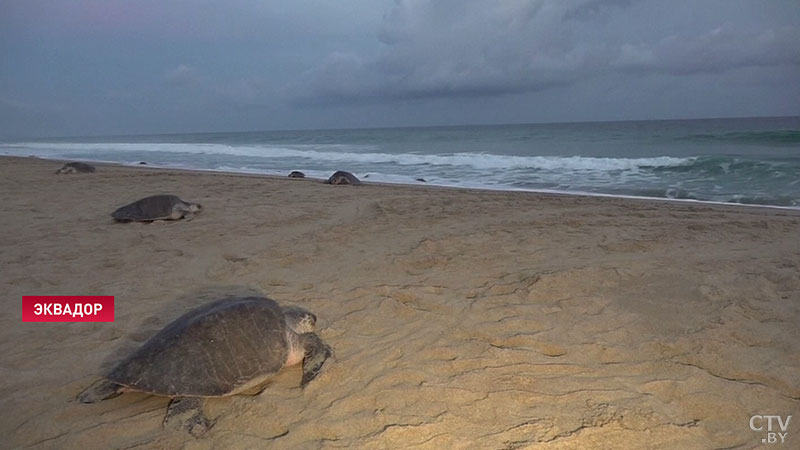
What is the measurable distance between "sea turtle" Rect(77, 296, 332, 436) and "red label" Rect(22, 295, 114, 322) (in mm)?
1471

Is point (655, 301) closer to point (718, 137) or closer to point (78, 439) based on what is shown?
point (78, 439)

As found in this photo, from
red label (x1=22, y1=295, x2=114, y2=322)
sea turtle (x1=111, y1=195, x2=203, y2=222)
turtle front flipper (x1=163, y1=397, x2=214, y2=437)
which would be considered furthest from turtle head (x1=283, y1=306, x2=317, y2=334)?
sea turtle (x1=111, y1=195, x2=203, y2=222)

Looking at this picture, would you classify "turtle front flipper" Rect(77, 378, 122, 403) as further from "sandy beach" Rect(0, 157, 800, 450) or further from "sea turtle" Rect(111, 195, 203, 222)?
"sea turtle" Rect(111, 195, 203, 222)

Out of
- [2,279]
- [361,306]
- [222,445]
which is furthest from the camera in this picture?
[2,279]

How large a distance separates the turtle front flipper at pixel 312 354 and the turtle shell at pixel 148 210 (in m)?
5.47

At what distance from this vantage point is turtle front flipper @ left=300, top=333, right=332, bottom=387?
3.14 m

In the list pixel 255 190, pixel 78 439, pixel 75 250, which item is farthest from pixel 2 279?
pixel 255 190

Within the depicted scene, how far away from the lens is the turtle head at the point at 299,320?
350cm

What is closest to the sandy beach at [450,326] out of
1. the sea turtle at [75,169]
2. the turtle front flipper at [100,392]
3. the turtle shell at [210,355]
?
the turtle front flipper at [100,392]

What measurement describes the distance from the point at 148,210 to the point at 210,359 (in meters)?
5.76

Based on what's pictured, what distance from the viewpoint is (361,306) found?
166 inches

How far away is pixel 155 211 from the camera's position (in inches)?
301

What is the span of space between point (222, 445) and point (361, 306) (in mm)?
1872

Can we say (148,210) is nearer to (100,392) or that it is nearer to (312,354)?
(100,392)
